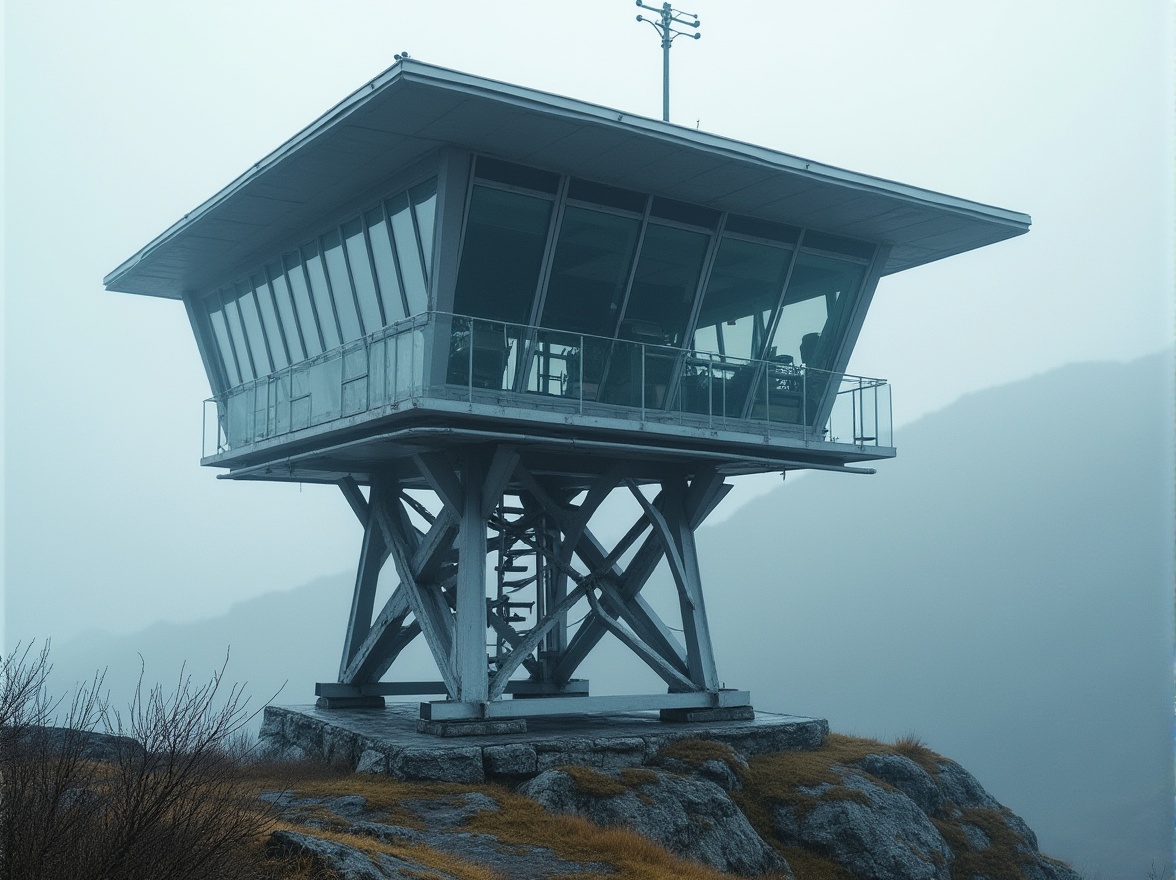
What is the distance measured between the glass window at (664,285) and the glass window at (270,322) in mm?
7018

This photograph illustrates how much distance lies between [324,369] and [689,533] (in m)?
7.38

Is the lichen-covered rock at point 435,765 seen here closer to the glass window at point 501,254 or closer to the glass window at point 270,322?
the glass window at point 501,254

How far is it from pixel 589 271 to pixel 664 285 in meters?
1.58

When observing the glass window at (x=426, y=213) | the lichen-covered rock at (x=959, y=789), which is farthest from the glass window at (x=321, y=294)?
the lichen-covered rock at (x=959, y=789)

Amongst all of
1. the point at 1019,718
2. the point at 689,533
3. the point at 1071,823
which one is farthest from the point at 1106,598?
the point at 689,533

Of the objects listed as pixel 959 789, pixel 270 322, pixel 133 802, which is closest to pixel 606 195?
pixel 270 322

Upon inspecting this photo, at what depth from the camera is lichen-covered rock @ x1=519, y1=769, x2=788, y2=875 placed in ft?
55.7

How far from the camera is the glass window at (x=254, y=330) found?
83.8ft

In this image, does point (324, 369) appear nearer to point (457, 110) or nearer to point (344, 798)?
point (457, 110)

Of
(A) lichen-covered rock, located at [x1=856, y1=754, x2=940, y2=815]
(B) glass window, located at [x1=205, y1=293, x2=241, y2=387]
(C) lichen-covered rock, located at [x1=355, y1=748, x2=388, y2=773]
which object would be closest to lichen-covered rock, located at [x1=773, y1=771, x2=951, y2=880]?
(A) lichen-covered rock, located at [x1=856, y1=754, x2=940, y2=815]

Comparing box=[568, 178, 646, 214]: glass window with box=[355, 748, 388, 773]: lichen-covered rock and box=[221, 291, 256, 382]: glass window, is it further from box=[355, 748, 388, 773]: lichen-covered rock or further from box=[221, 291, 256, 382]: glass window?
box=[355, 748, 388, 773]: lichen-covered rock

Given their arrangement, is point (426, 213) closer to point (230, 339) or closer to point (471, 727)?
point (471, 727)

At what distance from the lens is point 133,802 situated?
9406mm

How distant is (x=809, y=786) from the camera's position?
20188 mm
